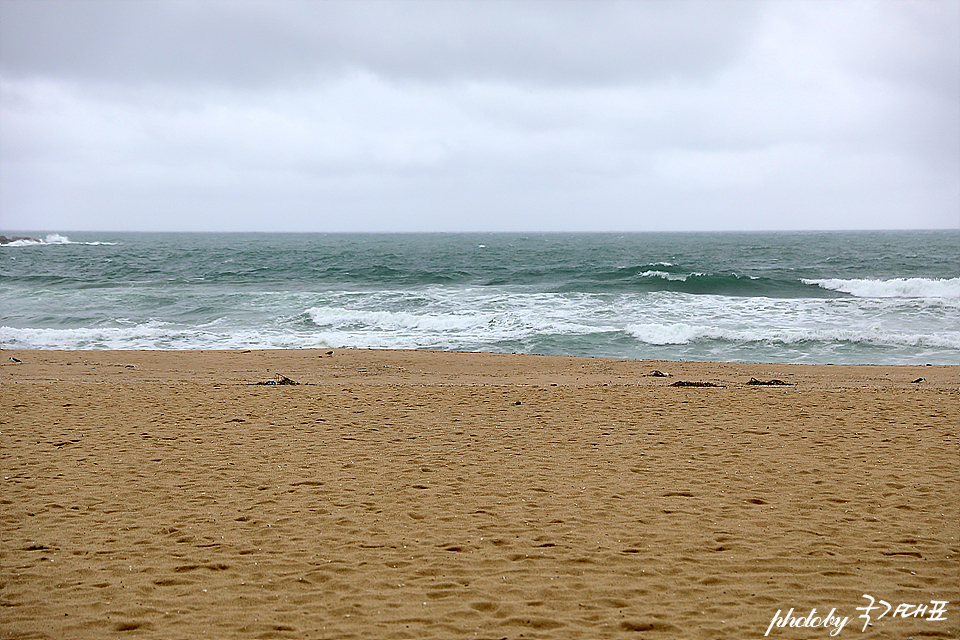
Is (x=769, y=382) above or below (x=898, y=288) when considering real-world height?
below

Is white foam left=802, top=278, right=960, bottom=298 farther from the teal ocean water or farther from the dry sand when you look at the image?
the dry sand

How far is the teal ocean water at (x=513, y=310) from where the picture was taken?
66.3 feet

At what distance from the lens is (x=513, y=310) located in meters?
26.9

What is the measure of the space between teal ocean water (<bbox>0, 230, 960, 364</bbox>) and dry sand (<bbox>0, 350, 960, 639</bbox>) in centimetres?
966

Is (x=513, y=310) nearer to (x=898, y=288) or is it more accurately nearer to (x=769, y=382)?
(x=769, y=382)

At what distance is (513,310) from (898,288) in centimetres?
2071

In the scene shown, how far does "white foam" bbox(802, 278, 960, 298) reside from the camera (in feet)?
104

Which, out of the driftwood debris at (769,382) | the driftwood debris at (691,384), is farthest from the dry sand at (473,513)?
the driftwood debris at (769,382)

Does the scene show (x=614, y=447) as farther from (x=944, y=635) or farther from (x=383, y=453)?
(x=944, y=635)

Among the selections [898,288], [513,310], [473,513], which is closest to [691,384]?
[473,513]

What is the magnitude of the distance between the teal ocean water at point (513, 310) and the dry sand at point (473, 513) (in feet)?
31.7

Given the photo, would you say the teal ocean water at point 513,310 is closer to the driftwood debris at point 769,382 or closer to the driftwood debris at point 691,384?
the driftwood debris at point 769,382

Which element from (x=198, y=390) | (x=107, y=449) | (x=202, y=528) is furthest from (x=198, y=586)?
(x=198, y=390)

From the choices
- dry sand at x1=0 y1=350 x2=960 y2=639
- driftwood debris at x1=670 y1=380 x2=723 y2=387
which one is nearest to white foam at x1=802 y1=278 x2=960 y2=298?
driftwood debris at x1=670 y1=380 x2=723 y2=387
